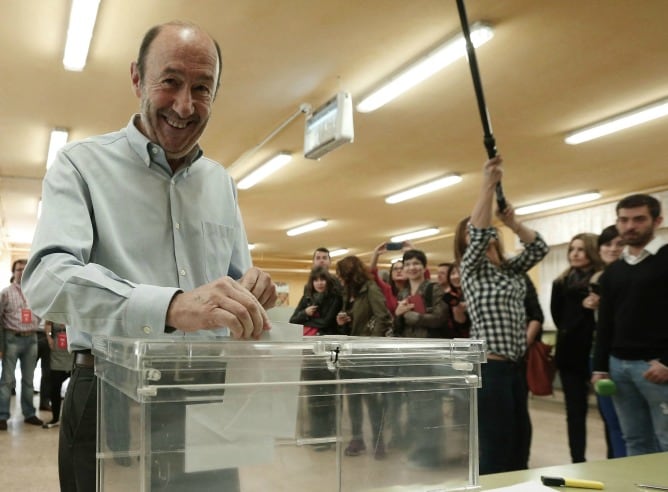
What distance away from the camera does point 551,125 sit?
5621 millimetres

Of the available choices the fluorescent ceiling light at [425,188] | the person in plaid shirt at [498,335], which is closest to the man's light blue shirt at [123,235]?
the person in plaid shirt at [498,335]

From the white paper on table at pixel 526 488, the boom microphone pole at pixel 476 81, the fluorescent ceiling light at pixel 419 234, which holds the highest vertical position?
the fluorescent ceiling light at pixel 419 234

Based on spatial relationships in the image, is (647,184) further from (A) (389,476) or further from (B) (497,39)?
(A) (389,476)

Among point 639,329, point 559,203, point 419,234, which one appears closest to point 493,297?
point 639,329

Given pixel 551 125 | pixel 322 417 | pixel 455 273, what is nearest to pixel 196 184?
pixel 322 417

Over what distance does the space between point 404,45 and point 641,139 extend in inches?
132

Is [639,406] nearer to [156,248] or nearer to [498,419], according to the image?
[498,419]

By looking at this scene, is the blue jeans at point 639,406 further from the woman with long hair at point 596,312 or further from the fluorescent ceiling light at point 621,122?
the fluorescent ceiling light at point 621,122

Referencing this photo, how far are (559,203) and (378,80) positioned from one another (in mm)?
5297

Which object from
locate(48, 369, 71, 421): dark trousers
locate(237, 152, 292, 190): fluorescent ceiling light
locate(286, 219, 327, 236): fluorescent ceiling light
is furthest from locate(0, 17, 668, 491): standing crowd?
locate(286, 219, 327, 236): fluorescent ceiling light

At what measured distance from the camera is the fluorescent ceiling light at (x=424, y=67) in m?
3.79

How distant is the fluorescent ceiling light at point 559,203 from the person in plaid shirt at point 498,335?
6.56m

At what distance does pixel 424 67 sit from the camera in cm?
423

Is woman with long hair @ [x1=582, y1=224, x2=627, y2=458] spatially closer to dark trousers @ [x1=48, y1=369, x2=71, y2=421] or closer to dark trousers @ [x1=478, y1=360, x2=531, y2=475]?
dark trousers @ [x1=478, y1=360, x2=531, y2=475]
